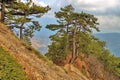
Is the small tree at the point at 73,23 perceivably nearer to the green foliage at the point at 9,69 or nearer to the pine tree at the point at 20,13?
the pine tree at the point at 20,13

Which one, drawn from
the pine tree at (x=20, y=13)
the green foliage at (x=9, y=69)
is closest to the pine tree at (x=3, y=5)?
the pine tree at (x=20, y=13)

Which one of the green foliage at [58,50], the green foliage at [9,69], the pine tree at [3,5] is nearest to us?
the green foliage at [9,69]

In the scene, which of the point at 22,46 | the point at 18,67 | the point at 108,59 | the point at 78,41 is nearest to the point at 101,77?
the point at 108,59

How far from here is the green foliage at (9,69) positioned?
40.8 ft

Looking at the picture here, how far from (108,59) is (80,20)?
35589mm

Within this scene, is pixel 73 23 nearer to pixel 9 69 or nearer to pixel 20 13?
pixel 20 13

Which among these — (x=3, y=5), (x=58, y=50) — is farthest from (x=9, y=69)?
(x=58, y=50)

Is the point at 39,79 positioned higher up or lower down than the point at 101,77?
higher up

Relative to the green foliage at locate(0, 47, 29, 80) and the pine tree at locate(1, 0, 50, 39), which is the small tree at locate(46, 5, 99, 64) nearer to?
the pine tree at locate(1, 0, 50, 39)

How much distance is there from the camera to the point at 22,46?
19.9m

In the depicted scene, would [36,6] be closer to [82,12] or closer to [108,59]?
[82,12]

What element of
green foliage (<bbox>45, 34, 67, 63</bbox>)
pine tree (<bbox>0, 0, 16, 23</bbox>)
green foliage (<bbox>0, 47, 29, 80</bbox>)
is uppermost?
pine tree (<bbox>0, 0, 16, 23</bbox>)

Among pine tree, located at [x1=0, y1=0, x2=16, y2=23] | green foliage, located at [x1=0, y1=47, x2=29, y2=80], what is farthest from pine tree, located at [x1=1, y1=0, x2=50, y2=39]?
green foliage, located at [x1=0, y1=47, x2=29, y2=80]

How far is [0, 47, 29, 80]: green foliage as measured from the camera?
12438 millimetres
